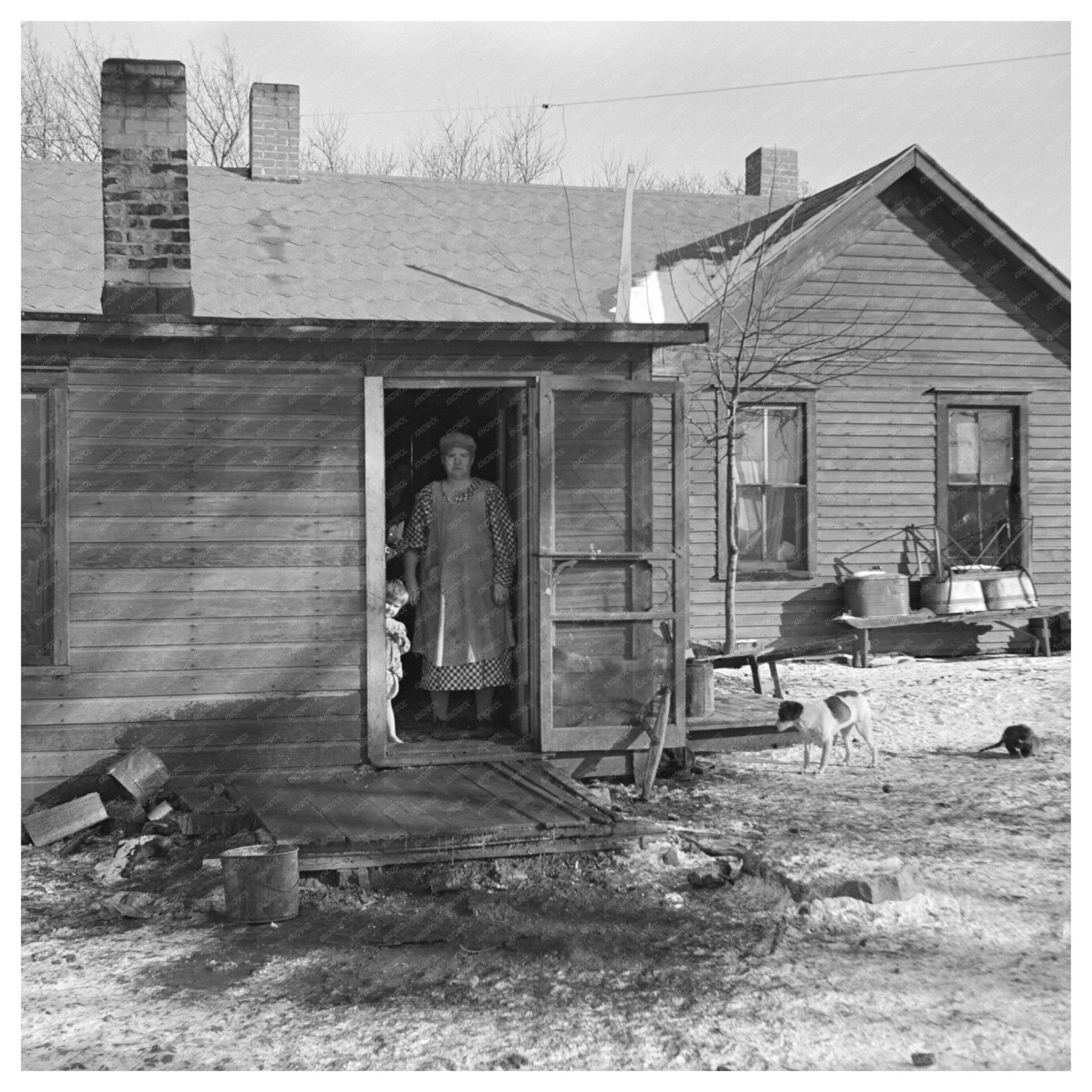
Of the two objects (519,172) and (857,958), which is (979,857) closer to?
(857,958)

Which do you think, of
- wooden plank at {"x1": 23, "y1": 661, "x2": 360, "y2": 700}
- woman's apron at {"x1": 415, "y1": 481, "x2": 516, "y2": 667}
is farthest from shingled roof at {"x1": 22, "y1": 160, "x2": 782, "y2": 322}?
wooden plank at {"x1": 23, "y1": 661, "x2": 360, "y2": 700}

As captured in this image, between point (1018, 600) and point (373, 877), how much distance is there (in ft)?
29.6

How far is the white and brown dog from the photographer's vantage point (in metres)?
7.38

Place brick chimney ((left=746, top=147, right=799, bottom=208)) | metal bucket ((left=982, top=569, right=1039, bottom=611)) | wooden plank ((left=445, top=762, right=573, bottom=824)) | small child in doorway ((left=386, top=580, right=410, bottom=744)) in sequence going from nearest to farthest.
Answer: wooden plank ((left=445, top=762, right=573, bottom=824)), small child in doorway ((left=386, top=580, right=410, bottom=744)), metal bucket ((left=982, top=569, right=1039, bottom=611)), brick chimney ((left=746, top=147, right=799, bottom=208))

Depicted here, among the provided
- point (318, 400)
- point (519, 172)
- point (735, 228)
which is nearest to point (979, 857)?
point (318, 400)

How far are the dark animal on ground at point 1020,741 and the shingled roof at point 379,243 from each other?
5277 millimetres

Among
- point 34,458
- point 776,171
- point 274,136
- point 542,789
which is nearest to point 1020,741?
point 542,789

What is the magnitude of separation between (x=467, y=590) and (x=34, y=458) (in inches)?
108

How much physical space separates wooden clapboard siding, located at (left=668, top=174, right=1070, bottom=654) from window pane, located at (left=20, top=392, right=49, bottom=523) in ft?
21.8

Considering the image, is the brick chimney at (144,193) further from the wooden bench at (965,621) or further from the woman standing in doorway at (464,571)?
the wooden bench at (965,621)

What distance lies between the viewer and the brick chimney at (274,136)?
12.6 metres

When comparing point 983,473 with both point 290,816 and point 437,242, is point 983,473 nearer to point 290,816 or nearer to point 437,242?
point 437,242

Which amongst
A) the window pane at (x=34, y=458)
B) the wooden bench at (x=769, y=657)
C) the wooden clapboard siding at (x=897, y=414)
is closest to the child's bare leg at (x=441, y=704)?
the wooden bench at (x=769, y=657)

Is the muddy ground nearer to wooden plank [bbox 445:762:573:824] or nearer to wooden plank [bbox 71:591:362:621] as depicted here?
wooden plank [bbox 445:762:573:824]
